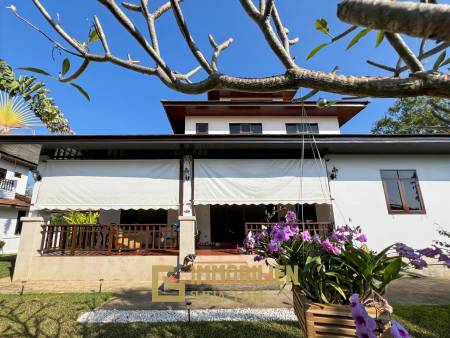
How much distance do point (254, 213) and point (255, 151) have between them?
4130 mm

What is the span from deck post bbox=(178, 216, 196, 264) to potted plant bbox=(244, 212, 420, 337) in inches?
205

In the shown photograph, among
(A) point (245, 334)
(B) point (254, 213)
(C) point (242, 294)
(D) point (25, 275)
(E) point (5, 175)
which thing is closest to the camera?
(A) point (245, 334)

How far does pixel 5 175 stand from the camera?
18.9 metres

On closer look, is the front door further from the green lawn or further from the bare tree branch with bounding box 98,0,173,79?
the bare tree branch with bounding box 98,0,173,79

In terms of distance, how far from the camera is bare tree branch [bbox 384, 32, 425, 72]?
121 centimetres

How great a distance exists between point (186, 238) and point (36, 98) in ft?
69.5

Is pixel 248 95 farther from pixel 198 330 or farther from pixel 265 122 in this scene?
pixel 198 330

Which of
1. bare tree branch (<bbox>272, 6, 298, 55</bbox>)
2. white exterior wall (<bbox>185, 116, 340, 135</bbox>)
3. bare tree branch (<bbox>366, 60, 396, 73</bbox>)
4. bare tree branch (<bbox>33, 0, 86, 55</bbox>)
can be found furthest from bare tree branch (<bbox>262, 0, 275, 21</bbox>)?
white exterior wall (<bbox>185, 116, 340, 135</bbox>)

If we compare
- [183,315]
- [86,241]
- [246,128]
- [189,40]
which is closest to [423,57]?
[189,40]

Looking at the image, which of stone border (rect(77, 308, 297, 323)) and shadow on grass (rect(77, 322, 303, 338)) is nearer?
shadow on grass (rect(77, 322, 303, 338))

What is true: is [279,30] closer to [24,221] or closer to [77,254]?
[77,254]

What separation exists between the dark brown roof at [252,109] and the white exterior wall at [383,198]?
15.1 feet

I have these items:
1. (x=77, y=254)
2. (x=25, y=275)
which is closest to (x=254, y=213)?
(x=77, y=254)

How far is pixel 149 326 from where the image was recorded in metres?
3.98
